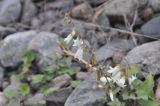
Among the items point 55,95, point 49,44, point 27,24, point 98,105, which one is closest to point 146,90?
point 98,105

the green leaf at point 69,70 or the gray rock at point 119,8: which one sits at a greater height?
the gray rock at point 119,8

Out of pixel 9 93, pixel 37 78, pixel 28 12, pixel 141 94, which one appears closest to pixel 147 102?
pixel 141 94

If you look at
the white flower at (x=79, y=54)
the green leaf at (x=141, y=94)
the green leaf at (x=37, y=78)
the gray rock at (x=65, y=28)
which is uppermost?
the gray rock at (x=65, y=28)

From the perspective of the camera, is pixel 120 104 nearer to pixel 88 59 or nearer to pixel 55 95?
pixel 88 59

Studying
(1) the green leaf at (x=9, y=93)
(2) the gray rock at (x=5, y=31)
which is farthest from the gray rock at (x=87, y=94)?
(2) the gray rock at (x=5, y=31)

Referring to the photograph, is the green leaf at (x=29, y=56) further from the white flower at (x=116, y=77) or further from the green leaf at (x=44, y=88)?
the white flower at (x=116, y=77)
